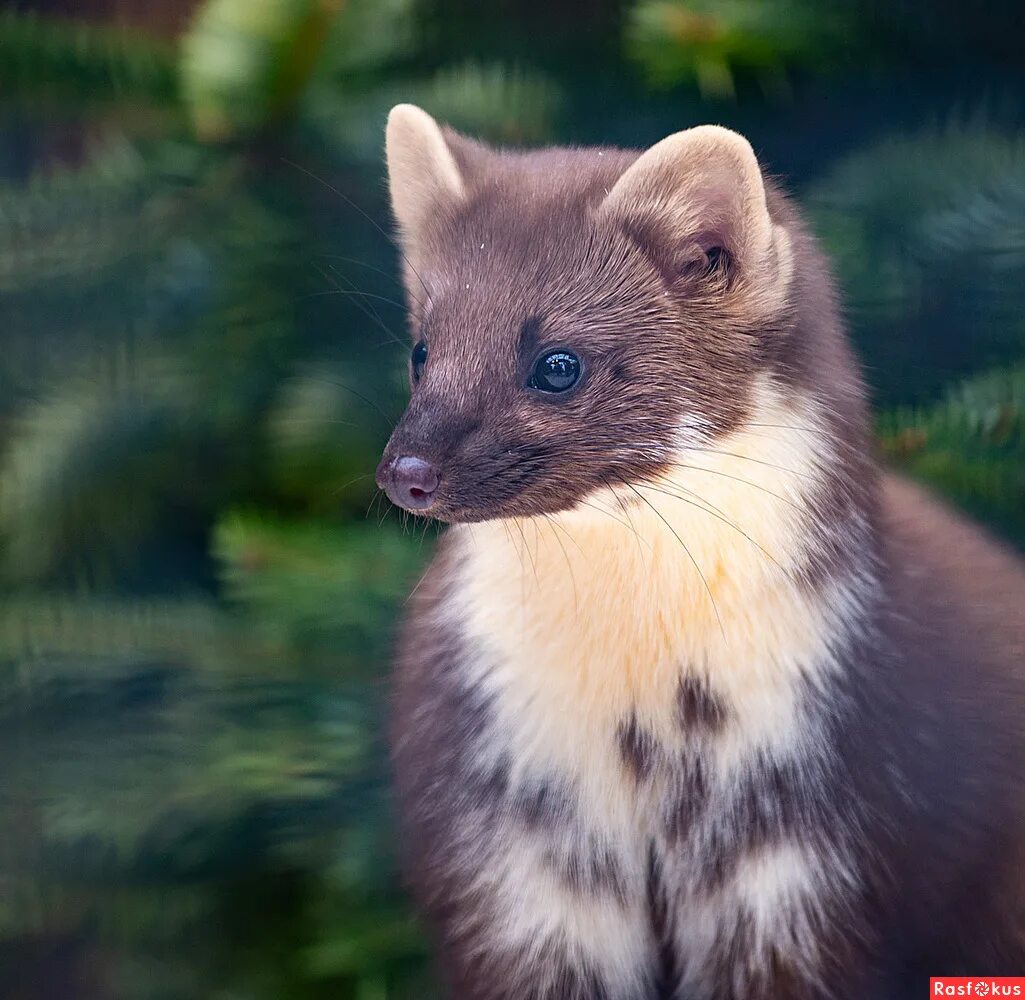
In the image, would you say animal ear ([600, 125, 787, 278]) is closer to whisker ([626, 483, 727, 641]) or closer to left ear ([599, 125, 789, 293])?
left ear ([599, 125, 789, 293])

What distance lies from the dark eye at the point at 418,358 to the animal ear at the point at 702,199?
0.14m

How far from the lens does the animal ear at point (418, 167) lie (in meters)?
0.82

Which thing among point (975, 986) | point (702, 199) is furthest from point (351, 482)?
point (975, 986)

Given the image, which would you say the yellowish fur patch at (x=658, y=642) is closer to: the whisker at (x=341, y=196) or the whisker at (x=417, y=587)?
the whisker at (x=417, y=587)

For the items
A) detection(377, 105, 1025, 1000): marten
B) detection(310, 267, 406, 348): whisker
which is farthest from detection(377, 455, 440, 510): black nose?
detection(310, 267, 406, 348): whisker

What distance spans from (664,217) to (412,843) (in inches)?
18.9

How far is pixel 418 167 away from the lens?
2.74ft

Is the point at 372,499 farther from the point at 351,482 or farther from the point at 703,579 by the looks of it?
the point at 703,579

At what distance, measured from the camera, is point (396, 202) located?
86 cm

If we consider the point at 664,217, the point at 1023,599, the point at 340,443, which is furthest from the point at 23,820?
the point at 1023,599

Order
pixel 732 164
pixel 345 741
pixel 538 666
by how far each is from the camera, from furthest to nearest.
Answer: pixel 345 741, pixel 538 666, pixel 732 164

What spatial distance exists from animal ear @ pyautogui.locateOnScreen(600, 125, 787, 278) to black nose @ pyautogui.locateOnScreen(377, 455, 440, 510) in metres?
0.21

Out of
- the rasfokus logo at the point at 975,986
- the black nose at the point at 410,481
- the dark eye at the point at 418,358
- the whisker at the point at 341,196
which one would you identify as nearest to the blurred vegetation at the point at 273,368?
the whisker at the point at 341,196

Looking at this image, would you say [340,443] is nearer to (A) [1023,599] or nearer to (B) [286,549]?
(B) [286,549]
